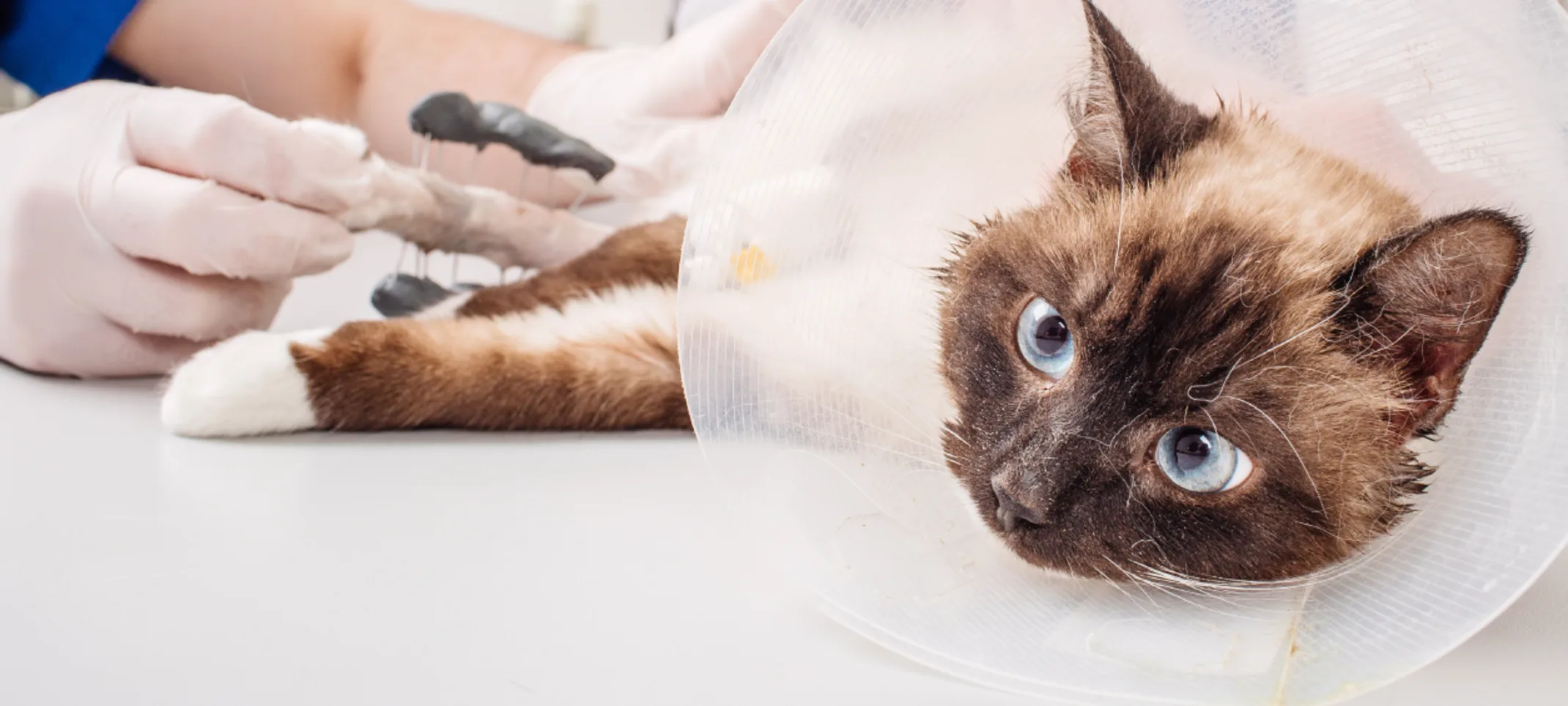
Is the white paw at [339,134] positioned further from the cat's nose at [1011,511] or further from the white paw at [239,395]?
the cat's nose at [1011,511]

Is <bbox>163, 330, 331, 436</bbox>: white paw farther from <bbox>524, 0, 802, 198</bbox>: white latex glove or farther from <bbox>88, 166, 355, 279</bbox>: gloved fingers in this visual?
<bbox>524, 0, 802, 198</bbox>: white latex glove

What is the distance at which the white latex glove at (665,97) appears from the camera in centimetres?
172

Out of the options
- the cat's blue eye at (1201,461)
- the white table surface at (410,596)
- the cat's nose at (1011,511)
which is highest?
the cat's blue eye at (1201,461)

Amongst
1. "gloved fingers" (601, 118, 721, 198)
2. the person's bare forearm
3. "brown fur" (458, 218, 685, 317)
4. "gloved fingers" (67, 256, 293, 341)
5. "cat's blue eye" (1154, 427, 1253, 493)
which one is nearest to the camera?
"cat's blue eye" (1154, 427, 1253, 493)

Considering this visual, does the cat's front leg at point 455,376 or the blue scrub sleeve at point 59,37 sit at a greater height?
the blue scrub sleeve at point 59,37

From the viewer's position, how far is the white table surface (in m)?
0.71

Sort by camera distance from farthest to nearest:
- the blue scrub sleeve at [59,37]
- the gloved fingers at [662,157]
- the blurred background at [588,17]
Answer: the blurred background at [588,17]
the blue scrub sleeve at [59,37]
the gloved fingers at [662,157]

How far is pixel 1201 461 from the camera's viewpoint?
793 millimetres

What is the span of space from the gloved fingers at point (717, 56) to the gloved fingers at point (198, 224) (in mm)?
661

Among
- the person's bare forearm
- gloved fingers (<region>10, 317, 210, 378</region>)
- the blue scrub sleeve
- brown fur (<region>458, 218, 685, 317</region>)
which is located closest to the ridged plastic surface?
brown fur (<region>458, 218, 685, 317</region>)

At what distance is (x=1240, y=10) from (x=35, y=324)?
4.51ft

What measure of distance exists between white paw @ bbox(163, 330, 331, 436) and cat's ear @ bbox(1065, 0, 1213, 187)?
0.87 metres

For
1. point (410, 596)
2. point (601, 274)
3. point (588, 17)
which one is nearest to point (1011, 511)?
point (410, 596)

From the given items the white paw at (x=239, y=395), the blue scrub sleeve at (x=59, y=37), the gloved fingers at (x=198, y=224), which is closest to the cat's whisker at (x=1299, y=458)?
the white paw at (x=239, y=395)
